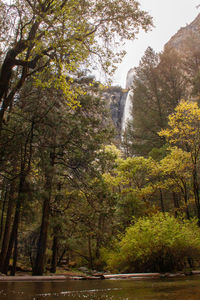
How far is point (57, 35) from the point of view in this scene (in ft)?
18.5

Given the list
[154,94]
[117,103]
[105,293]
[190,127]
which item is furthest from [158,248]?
[117,103]

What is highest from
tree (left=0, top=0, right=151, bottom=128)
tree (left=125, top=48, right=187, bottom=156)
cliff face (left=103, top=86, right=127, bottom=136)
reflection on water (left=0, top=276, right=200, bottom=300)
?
cliff face (left=103, top=86, right=127, bottom=136)

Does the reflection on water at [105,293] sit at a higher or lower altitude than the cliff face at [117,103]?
lower

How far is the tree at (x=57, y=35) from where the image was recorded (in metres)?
5.50

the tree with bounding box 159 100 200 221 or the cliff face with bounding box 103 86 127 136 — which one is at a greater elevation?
the cliff face with bounding box 103 86 127 136

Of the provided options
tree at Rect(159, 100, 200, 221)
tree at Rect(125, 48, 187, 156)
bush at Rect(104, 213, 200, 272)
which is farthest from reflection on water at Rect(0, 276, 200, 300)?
tree at Rect(125, 48, 187, 156)

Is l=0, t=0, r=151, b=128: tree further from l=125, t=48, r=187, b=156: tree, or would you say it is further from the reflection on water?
l=125, t=48, r=187, b=156: tree

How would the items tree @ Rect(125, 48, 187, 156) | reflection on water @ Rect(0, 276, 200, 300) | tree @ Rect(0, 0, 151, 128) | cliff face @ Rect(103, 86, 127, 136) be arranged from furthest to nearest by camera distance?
cliff face @ Rect(103, 86, 127, 136)
tree @ Rect(125, 48, 187, 156)
tree @ Rect(0, 0, 151, 128)
reflection on water @ Rect(0, 276, 200, 300)

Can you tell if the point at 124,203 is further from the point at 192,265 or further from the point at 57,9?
the point at 57,9

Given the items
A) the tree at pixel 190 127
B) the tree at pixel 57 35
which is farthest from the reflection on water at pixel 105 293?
the tree at pixel 190 127

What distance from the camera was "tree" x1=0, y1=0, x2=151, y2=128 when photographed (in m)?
5.50

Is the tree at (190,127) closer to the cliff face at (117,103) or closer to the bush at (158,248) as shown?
the bush at (158,248)

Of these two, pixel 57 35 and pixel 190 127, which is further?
pixel 190 127

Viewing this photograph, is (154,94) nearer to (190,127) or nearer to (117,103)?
(190,127)
